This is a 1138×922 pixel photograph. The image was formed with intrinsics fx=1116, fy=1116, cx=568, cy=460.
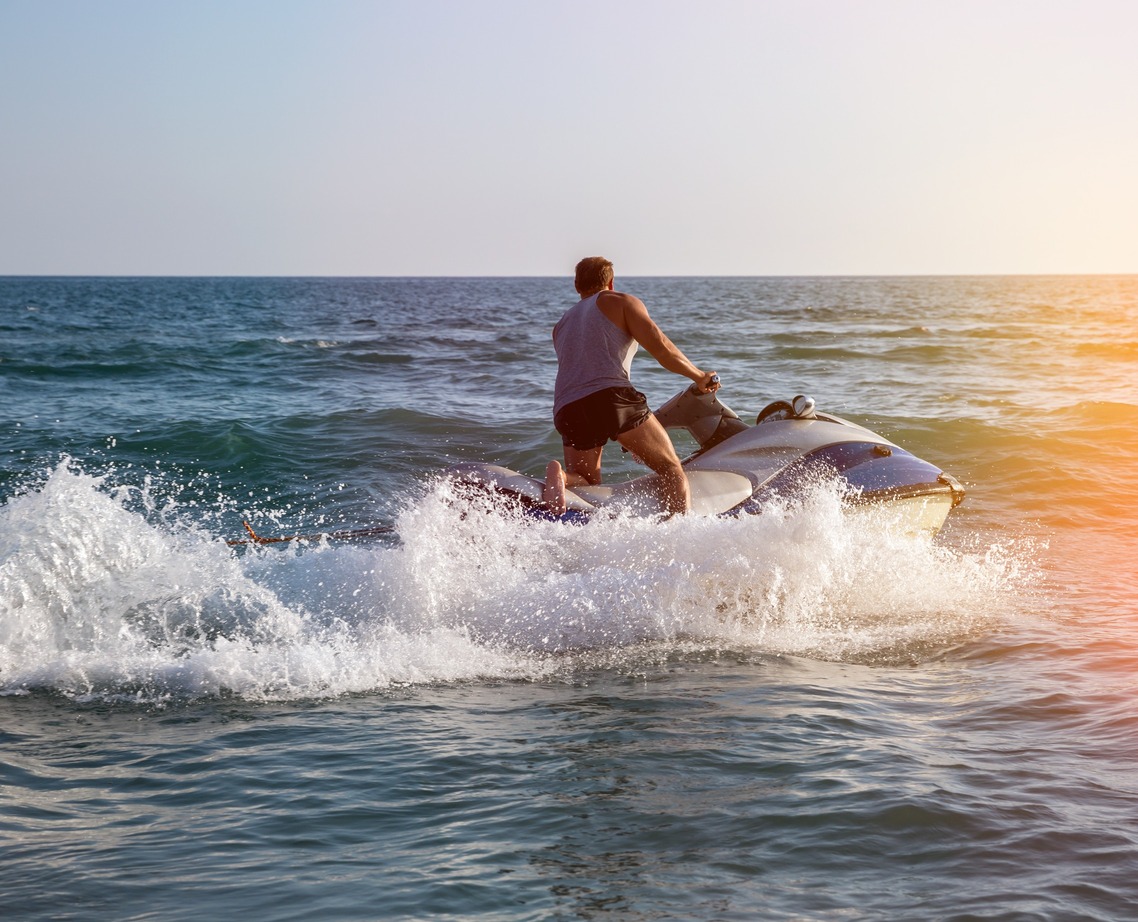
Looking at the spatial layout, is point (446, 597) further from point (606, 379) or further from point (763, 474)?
point (763, 474)

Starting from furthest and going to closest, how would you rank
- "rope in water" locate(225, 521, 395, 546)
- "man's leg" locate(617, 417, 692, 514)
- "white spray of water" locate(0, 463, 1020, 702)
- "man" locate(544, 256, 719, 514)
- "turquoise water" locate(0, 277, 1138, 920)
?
1. "rope in water" locate(225, 521, 395, 546)
2. "man's leg" locate(617, 417, 692, 514)
3. "man" locate(544, 256, 719, 514)
4. "white spray of water" locate(0, 463, 1020, 702)
5. "turquoise water" locate(0, 277, 1138, 920)

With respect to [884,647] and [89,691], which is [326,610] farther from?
[884,647]

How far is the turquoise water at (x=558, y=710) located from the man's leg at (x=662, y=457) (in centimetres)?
23

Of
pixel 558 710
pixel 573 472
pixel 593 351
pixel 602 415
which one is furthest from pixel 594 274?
pixel 558 710

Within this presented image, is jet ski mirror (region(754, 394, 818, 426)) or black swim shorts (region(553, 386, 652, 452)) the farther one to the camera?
jet ski mirror (region(754, 394, 818, 426))

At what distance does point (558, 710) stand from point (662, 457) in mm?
2009

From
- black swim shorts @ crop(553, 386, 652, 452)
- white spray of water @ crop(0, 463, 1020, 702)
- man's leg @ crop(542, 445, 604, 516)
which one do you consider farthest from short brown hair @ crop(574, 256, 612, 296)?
white spray of water @ crop(0, 463, 1020, 702)

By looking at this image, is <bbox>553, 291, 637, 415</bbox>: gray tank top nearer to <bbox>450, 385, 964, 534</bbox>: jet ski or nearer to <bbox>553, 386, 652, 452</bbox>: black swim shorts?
<bbox>553, 386, 652, 452</bbox>: black swim shorts

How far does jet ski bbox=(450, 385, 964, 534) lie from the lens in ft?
22.1

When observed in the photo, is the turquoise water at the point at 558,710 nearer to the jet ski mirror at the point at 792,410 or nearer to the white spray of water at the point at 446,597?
the white spray of water at the point at 446,597

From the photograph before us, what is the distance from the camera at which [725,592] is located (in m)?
6.47

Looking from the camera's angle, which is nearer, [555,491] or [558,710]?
[558,710]

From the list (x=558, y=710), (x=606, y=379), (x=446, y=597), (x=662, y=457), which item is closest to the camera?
(x=558, y=710)

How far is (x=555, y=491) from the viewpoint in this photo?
21.6 feet
